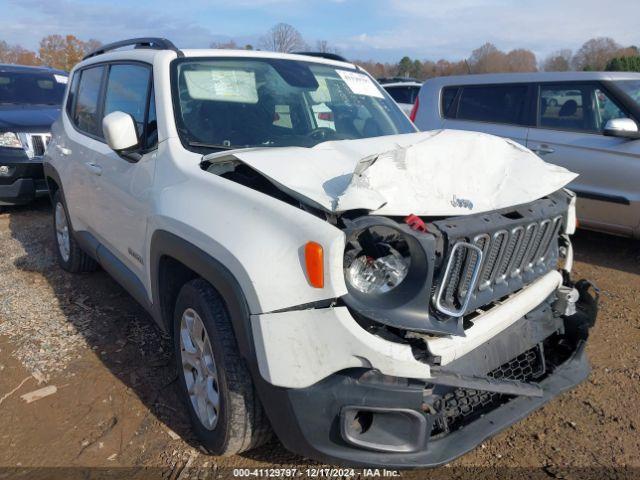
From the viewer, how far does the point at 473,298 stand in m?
2.20

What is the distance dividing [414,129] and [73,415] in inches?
108

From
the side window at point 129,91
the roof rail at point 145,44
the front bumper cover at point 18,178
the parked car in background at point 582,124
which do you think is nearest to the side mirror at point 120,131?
the side window at point 129,91

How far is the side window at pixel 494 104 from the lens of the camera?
604cm

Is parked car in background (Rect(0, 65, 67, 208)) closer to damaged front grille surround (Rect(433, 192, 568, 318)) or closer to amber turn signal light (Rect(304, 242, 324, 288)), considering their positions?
amber turn signal light (Rect(304, 242, 324, 288))

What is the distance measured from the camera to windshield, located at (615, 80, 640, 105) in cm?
530

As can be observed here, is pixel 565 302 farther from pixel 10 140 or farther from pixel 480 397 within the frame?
pixel 10 140

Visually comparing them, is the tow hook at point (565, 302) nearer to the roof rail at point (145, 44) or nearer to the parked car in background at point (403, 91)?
the roof rail at point (145, 44)

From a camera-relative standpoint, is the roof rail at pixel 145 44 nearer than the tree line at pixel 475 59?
Yes

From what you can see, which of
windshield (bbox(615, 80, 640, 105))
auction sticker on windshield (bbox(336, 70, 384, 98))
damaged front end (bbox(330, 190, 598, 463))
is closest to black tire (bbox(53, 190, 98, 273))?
auction sticker on windshield (bbox(336, 70, 384, 98))

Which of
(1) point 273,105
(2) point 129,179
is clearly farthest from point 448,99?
(2) point 129,179

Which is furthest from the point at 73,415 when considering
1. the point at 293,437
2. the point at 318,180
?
the point at 318,180

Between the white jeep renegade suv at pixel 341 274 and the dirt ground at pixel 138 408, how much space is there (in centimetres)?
32

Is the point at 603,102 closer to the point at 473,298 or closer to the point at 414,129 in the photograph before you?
the point at 414,129

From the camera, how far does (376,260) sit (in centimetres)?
207
